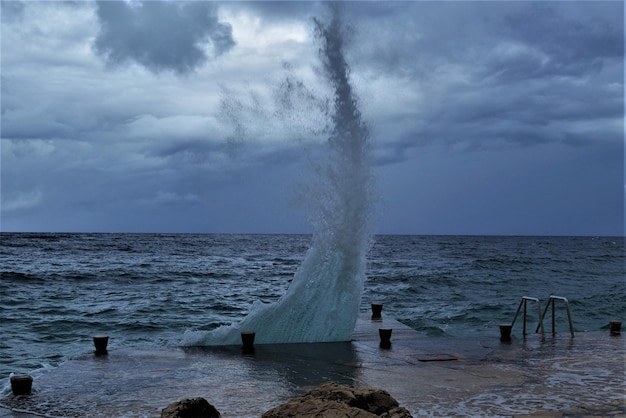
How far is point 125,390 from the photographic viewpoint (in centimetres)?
989

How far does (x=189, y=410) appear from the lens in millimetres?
7348

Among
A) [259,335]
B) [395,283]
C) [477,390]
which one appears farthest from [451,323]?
[395,283]

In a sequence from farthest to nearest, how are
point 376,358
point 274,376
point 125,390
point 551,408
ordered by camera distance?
1. point 376,358
2. point 274,376
3. point 125,390
4. point 551,408

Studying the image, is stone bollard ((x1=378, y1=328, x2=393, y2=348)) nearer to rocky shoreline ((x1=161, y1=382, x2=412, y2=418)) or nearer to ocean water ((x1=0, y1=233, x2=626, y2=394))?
ocean water ((x1=0, y1=233, x2=626, y2=394))

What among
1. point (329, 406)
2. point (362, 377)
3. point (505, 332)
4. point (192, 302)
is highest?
point (329, 406)

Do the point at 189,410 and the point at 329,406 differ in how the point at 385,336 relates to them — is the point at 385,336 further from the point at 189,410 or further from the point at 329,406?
the point at 329,406

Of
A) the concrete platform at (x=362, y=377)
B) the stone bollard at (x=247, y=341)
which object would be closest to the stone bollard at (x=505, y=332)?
the concrete platform at (x=362, y=377)

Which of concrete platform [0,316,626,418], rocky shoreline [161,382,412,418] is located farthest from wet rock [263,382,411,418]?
concrete platform [0,316,626,418]

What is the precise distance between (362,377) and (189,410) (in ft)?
14.3

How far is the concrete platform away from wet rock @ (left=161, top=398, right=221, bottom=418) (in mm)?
913

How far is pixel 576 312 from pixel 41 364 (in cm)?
2155

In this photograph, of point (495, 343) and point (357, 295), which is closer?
point (495, 343)

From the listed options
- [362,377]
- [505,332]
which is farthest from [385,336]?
[362,377]

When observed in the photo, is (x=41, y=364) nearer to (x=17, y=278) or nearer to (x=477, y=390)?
(x=477, y=390)
